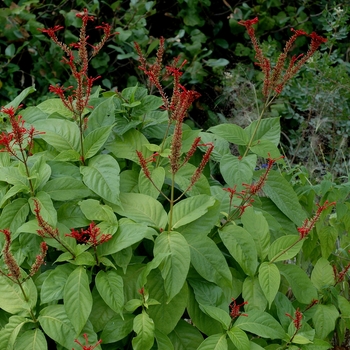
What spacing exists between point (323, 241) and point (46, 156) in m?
1.02

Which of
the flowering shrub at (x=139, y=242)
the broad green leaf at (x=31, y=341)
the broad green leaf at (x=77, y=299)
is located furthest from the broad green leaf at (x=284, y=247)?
the broad green leaf at (x=31, y=341)

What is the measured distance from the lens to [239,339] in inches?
63.4

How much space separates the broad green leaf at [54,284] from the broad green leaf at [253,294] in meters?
0.52

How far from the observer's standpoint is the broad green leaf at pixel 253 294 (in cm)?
173

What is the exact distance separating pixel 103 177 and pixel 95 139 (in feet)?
0.50

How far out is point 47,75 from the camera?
4.85 meters

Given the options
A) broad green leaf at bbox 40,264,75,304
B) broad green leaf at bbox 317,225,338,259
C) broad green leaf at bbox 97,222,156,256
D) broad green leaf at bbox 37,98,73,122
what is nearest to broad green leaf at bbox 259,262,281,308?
broad green leaf at bbox 97,222,156,256

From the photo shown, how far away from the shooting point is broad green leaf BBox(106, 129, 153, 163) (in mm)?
1870

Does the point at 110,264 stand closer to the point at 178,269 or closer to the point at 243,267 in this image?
the point at 178,269

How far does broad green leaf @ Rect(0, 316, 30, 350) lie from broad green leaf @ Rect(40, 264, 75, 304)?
0.25ft

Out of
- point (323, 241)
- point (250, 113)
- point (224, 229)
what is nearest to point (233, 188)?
point (224, 229)

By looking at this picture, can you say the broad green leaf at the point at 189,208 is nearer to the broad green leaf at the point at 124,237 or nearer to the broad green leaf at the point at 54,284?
the broad green leaf at the point at 124,237

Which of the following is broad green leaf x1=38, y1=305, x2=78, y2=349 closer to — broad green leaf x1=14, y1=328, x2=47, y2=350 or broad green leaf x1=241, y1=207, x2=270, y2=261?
broad green leaf x1=14, y1=328, x2=47, y2=350

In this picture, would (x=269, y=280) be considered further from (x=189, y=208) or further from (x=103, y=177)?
(x=103, y=177)
